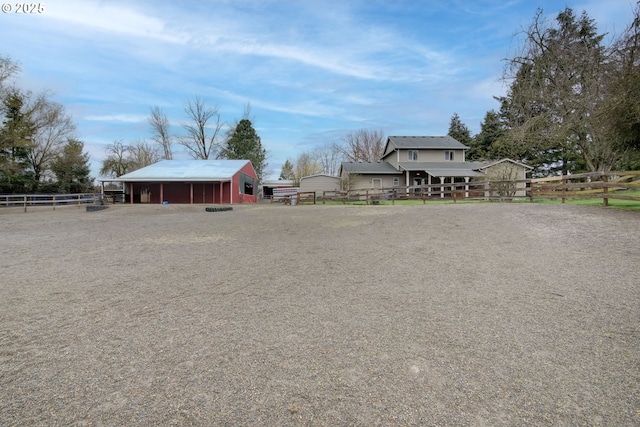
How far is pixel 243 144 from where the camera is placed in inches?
1996

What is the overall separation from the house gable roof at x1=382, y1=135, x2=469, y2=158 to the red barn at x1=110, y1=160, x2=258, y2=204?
15649 mm

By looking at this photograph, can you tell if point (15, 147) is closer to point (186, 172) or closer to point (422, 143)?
point (186, 172)

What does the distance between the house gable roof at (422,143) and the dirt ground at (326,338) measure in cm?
2748

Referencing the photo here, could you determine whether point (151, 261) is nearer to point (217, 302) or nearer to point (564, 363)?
point (217, 302)

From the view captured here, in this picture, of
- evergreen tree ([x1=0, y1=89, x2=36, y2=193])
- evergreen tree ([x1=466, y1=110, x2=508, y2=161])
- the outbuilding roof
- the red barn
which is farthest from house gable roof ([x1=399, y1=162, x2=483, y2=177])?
evergreen tree ([x1=0, y1=89, x2=36, y2=193])

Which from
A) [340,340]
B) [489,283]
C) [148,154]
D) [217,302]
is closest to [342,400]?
[340,340]

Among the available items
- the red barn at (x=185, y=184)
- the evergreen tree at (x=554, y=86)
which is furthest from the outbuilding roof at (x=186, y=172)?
the evergreen tree at (x=554, y=86)

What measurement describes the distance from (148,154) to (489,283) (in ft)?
183

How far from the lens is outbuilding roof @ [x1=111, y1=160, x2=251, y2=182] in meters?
27.7

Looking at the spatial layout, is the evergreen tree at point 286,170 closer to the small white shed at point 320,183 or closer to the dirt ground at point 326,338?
the small white shed at point 320,183

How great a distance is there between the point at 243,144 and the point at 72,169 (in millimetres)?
21433

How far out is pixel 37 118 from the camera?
118ft

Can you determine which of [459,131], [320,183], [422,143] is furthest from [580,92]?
[459,131]

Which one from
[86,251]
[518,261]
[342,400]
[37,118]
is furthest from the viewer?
[37,118]
